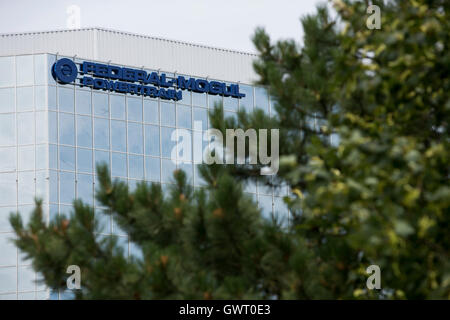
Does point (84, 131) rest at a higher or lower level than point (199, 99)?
lower

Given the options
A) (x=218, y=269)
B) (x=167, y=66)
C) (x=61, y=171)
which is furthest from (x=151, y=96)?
(x=218, y=269)

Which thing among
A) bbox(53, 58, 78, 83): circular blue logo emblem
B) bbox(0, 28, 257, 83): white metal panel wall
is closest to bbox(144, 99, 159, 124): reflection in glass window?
bbox(0, 28, 257, 83): white metal panel wall

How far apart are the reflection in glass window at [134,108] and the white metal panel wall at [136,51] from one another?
1.90m

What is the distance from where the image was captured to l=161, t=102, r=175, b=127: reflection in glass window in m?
56.3

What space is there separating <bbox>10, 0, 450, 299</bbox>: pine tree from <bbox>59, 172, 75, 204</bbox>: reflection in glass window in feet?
120

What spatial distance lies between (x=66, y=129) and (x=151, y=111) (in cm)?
498

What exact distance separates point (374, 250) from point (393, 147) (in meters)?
1.19

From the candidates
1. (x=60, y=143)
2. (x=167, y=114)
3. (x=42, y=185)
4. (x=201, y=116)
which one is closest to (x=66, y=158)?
(x=60, y=143)

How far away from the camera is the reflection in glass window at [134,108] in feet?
181

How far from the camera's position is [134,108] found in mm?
55344

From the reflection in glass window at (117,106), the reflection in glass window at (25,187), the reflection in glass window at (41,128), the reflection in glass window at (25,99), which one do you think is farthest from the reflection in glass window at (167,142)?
the reflection in glass window at (25,187)

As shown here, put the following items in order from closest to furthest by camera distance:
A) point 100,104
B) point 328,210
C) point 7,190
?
point 328,210 < point 7,190 < point 100,104

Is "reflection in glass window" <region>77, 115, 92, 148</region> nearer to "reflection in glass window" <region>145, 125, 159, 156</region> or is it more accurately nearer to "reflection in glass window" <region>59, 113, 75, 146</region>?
"reflection in glass window" <region>59, 113, 75, 146</region>

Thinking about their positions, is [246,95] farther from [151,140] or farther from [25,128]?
[25,128]
